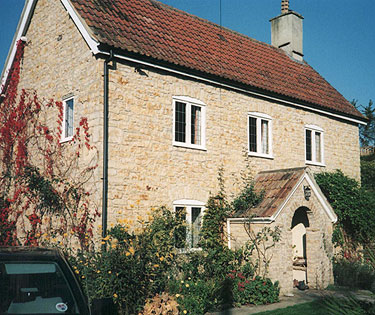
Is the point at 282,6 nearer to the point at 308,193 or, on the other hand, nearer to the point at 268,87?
the point at 268,87

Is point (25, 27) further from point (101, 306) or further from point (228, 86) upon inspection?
point (101, 306)

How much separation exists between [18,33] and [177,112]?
22.8ft

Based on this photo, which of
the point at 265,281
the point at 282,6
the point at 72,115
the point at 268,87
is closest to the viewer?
the point at 265,281

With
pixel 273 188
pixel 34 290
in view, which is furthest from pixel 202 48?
pixel 34 290

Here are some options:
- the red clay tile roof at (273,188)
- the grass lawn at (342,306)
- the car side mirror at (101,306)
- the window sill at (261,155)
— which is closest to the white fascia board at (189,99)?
the window sill at (261,155)

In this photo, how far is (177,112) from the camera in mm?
13375

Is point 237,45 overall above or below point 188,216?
above

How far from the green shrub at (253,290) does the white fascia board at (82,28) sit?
293 inches

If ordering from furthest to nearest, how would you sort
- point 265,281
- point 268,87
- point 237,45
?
point 237,45 → point 268,87 → point 265,281

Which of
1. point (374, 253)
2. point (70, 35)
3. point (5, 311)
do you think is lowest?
point (5, 311)

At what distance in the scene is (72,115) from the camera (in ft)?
42.3

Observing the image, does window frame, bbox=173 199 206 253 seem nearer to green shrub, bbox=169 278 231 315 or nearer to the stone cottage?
the stone cottage

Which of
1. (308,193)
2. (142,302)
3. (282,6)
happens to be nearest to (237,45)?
(282,6)

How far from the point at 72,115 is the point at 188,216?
4752 mm
